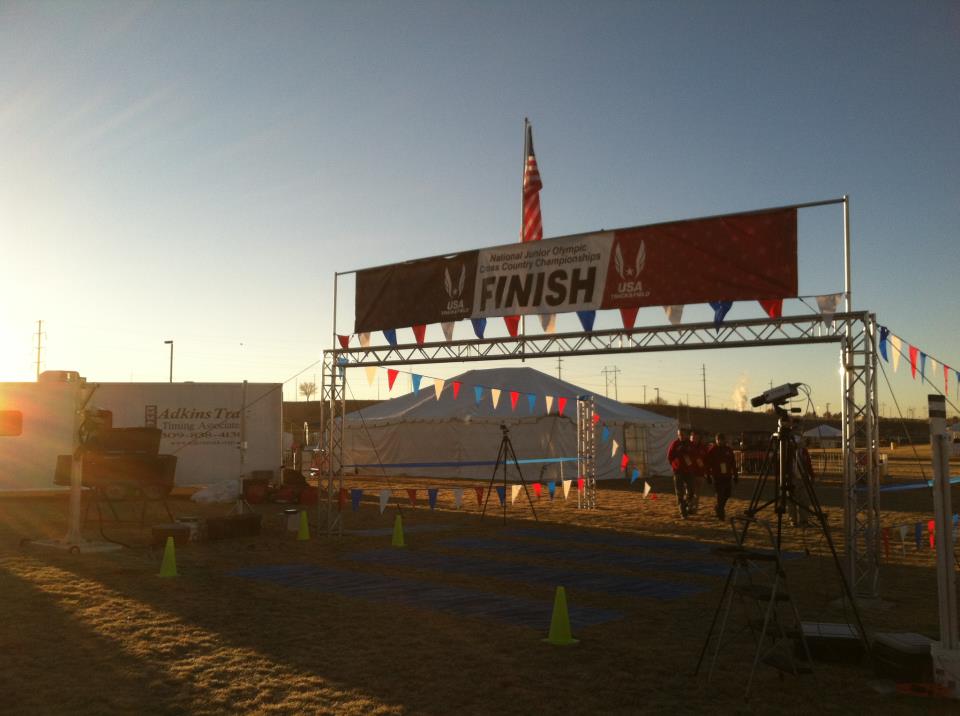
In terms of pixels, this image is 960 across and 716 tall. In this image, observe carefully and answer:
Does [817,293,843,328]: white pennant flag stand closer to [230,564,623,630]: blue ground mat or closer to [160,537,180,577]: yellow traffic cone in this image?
[230,564,623,630]: blue ground mat

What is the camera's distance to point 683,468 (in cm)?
1661

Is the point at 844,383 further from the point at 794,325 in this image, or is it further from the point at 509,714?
the point at 509,714

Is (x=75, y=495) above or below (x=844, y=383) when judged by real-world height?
below

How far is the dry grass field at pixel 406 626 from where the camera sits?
5.32m

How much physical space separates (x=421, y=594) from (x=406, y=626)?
61.1 inches

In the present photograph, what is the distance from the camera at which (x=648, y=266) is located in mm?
11031

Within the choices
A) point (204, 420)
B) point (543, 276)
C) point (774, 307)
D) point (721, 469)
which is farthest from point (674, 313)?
point (204, 420)

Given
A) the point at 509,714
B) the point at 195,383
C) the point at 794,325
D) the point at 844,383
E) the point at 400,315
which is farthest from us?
the point at 195,383

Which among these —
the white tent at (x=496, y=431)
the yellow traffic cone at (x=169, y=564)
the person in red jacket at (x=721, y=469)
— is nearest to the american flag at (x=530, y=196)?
the person in red jacket at (x=721, y=469)

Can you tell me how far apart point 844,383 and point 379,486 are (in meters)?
19.8

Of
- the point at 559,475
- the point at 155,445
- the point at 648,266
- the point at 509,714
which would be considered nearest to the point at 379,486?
the point at 559,475

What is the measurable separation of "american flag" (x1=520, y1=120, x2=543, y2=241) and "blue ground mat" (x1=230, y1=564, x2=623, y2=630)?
6195mm

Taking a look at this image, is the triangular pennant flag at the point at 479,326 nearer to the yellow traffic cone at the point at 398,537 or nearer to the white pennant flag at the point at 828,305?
the yellow traffic cone at the point at 398,537

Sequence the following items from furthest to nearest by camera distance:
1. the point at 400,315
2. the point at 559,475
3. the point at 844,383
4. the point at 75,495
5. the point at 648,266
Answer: the point at 559,475 < the point at 400,315 < the point at 75,495 < the point at 648,266 < the point at 844,383
